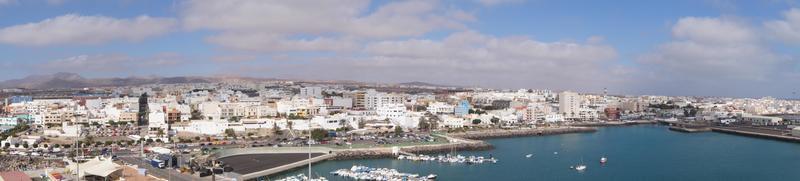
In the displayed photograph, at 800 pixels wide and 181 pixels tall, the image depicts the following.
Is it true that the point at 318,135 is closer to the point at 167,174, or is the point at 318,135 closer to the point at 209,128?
the point at 209,128

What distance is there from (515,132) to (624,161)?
7.88 metres

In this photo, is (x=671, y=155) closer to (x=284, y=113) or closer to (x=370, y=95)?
(x=284, y=113)

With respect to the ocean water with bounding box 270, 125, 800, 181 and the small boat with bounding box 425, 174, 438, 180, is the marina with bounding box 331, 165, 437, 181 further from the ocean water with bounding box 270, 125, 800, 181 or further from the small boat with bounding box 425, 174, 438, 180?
the ocean water with bounding box 270, 125, 800, 181

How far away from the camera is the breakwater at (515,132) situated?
70.6 feet

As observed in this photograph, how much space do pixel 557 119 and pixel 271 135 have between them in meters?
14.5

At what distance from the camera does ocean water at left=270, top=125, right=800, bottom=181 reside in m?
13.0

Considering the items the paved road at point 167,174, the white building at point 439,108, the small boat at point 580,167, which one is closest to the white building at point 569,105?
the white building at point 439,108

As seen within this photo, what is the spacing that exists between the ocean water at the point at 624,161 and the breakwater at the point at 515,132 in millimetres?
703

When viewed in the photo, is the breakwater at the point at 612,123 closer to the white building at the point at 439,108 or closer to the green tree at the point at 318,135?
the white building at the point at 439,108

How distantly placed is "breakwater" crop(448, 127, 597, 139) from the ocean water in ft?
2.31

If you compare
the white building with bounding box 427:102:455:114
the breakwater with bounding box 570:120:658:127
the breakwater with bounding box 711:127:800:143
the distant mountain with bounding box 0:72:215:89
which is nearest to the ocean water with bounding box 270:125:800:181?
the breakwater with bounding box 711:127:800:143

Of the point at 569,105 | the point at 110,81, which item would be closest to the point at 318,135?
the point at 569,105

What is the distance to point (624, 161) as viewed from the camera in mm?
15570

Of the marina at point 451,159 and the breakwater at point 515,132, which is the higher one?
the breakwater at point 515,132
